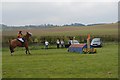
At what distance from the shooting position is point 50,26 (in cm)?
10581

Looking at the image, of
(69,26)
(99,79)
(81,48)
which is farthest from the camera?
(69,26)

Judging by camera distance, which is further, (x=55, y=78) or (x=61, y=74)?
(x=61, y=74)

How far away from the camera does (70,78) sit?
12.6 m

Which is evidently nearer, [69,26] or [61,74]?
A: [61,74]

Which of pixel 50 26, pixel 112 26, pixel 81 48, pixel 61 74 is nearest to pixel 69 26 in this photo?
pixel 50 26

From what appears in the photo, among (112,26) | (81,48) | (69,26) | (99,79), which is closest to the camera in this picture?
(99,79)

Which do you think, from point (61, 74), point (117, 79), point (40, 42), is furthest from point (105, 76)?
point (40, 42)

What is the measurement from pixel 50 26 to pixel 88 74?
92.4 m

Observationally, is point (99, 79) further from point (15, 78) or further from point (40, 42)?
point (40, 42)

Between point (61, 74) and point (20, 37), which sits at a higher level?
point (20, 37)

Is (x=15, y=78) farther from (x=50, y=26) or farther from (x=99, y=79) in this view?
(x=50, y=26)

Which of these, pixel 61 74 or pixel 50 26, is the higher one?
pixel 50 26

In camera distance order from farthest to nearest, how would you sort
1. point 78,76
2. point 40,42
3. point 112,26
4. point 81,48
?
1. point 112,26
2. point 40,42
3. point 81,48
4. point 78,76

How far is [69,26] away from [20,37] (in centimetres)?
7514
